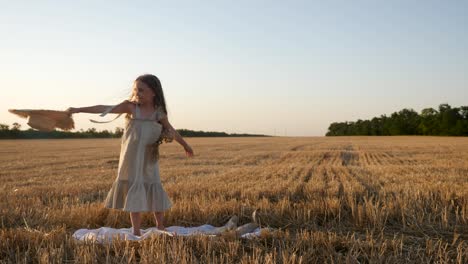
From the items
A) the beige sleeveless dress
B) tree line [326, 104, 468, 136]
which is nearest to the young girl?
the beige sleeveless dress

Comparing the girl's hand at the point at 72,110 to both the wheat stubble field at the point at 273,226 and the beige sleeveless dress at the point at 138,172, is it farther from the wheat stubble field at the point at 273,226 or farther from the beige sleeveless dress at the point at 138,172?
the wheat stubble field at the point at 273,226

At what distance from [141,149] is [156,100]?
622 mm

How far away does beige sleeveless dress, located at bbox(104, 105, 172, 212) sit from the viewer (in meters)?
5.10

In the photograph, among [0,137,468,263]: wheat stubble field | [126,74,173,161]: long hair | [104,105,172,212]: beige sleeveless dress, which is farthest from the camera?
[126,74,173,161]: long hair

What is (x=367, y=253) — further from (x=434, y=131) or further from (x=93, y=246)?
(x=434, y=131)

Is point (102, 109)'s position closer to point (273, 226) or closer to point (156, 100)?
point (156, 100)

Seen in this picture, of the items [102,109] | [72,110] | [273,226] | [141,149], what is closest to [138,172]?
[141,149]

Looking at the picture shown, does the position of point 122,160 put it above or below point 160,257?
above

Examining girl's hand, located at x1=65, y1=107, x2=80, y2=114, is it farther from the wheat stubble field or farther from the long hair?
the wheat stubble field

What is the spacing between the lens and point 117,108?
5.21 metres

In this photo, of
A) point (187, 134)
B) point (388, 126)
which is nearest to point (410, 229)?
point (187, 134)

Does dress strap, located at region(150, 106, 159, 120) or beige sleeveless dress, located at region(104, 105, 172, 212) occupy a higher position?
dress strap, located at region(150, 106, 159, 120)

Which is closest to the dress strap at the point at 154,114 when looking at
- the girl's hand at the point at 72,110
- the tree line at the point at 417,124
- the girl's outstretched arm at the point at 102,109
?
the girl's outstretched arm at the point at 102,109

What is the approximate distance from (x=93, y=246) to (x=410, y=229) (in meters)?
3.72
